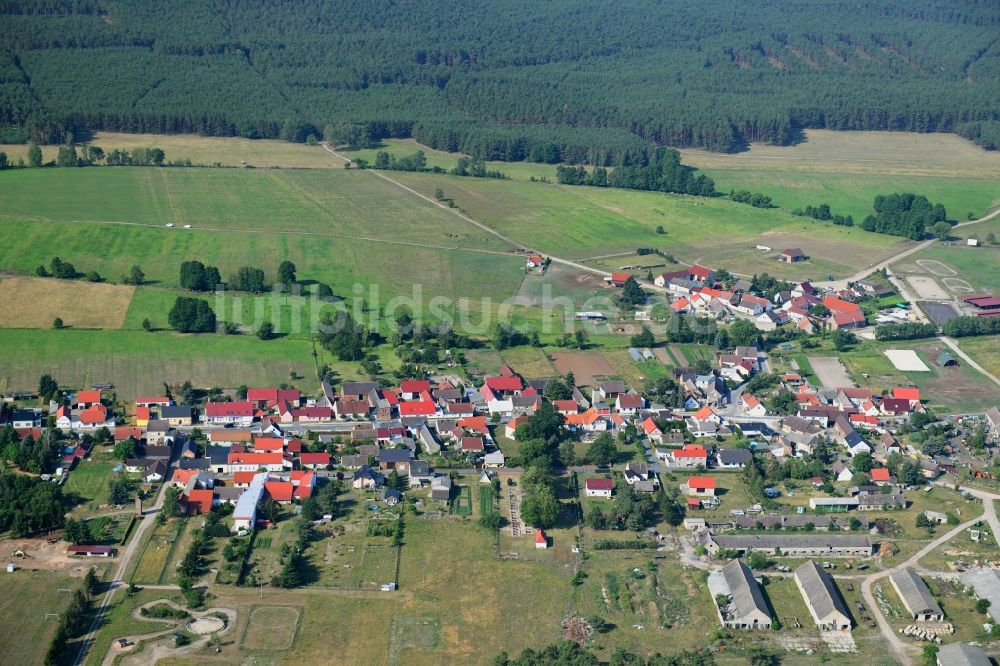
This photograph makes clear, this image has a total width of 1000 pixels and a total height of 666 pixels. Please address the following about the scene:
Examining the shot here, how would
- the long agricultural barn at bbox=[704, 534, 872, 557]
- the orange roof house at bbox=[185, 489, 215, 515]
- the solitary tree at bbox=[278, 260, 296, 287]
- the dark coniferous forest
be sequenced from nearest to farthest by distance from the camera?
the long agricultural barn at bbox=[704, 534, 872, 557], the orange roof house at bbox=[185, 489, 215, 515], the solitary tree at bbox=[278, 260, 296, 287], the dark coniferous forest

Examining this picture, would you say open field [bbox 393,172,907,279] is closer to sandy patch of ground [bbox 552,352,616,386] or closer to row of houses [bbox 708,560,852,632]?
sandy patch of ground [bbox 552,352,616,386]

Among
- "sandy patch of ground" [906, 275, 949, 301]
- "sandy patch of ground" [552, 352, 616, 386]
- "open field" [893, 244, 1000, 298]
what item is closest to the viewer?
"sandy patch of ground" [552, 352, 616, 386]

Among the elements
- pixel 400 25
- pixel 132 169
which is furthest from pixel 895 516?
pixel 400 25

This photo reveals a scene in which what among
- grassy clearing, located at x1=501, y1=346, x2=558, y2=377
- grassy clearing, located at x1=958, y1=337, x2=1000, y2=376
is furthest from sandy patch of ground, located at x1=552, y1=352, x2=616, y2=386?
grassy clearing, located at x1=958, y1=337, x2=1000, y2=376

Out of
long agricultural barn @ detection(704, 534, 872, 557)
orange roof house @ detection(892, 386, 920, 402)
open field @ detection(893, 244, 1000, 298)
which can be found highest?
open field @ detection(893, 244, 1000, 298)

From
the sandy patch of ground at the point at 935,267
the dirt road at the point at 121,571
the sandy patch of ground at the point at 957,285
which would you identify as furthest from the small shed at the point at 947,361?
the dirt road at the point at 121,571

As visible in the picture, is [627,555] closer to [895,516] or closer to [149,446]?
[895,516]

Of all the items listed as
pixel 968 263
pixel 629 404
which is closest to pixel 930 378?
pixel 629 404
